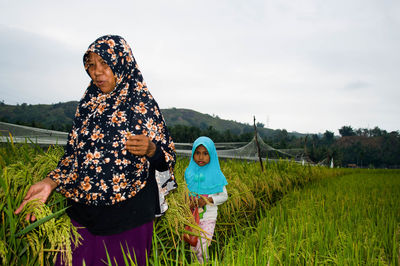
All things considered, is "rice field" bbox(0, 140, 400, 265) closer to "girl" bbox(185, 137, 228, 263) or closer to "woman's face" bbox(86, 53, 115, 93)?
"girl" bbox(185, 137, 228, 263)

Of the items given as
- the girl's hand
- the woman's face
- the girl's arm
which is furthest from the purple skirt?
the girl's arm

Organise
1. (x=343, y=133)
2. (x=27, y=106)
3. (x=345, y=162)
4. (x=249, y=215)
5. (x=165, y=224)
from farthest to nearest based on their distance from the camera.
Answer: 1. (x=343, y=133)
2. (x=27, y=106)
3. (x=345, y=162)
4. (x=249, y=215)
5. (x=165, y=224)

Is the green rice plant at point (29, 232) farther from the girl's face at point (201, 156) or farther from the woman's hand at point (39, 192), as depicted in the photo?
the girl's face at point (201, 156)

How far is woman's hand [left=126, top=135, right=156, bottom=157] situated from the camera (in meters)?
1.09


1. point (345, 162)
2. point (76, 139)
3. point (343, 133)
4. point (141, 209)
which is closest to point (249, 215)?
point (141, 209)

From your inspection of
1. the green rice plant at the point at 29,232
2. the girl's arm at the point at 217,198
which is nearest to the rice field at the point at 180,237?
the green rice plant at the point at 29,232

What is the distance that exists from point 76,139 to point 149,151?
38 centimetres

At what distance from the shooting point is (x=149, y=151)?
116 cm

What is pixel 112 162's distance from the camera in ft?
3.84

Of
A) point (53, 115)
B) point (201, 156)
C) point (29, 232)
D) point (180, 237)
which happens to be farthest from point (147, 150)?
point (53, 115)

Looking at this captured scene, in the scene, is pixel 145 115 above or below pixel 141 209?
above

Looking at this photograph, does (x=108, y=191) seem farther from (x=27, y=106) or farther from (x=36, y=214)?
(x=27, y=106)

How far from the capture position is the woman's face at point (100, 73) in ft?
4.05

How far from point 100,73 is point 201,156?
1398mm
